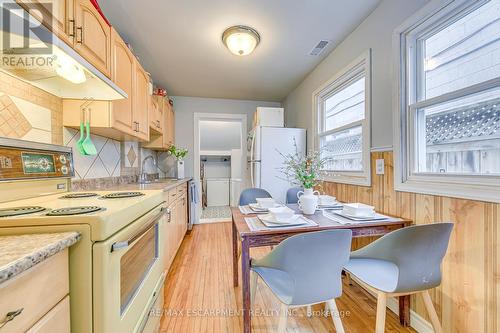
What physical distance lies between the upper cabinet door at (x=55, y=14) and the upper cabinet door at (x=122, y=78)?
413mm

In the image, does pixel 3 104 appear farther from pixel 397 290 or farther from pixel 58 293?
pixel 397 290

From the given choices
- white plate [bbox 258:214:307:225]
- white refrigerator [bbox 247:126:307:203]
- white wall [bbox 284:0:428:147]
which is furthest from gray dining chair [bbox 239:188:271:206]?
white wall [bbox 284:0:428:147]

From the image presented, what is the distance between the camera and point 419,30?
4.93 ft

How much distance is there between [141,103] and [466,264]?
283cm

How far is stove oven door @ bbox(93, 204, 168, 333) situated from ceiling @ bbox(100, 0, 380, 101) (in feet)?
5.44

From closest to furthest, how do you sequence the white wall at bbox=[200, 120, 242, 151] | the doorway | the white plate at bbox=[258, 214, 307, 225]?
the white plate at bbox=[258, 214, 307, 225], the doorway, the white wall at bbox=[200, 120, 242, 151]

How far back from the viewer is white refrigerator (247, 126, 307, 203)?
297 centimetres

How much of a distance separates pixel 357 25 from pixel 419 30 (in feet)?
2.18

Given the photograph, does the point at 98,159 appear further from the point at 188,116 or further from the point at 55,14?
the point at 188,116

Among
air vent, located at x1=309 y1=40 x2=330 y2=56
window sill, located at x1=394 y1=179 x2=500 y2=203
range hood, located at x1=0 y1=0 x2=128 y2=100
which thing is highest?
air vent, located at x1=309 y1=40 x2=330 y2=56

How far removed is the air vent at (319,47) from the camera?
2.30m

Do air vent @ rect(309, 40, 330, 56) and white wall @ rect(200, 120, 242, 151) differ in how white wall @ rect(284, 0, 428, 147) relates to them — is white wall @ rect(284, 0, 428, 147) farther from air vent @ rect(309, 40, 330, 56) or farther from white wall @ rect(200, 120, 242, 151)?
white wall @ rect(200, 120, 242, 151)

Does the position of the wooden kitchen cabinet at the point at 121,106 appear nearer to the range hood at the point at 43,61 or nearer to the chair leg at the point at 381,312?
the range hood at the point at 43,61

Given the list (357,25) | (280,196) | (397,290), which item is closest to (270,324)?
(397,290)
